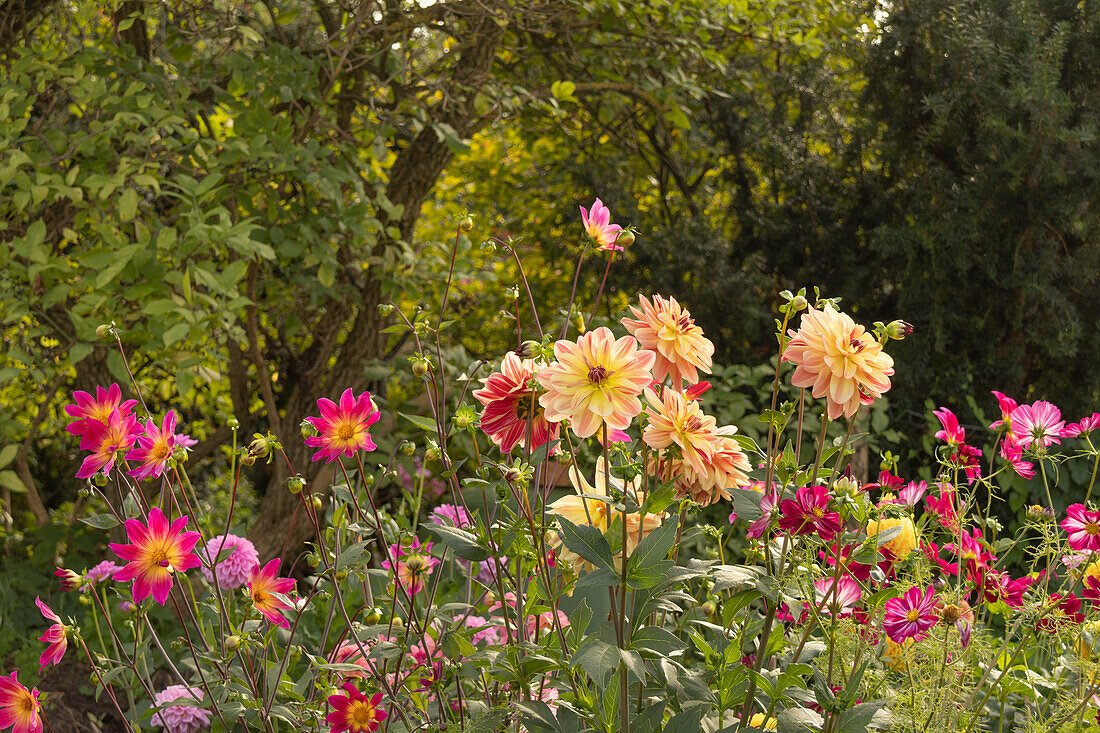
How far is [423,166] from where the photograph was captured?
320 centimetres

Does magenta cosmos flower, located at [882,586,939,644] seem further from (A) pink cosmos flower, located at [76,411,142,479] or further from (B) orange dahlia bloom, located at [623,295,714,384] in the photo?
(A) pink cosmos flower, located at [76,411,142,479]

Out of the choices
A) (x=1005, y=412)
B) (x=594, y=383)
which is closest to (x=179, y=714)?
(x=594, y=383)

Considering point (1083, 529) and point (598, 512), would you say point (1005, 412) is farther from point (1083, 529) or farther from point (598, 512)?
point (598, 512)

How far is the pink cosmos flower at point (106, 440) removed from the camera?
103cm

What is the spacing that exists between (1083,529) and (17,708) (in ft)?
4.54

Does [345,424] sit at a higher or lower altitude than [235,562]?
higher

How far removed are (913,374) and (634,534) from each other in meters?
2.51

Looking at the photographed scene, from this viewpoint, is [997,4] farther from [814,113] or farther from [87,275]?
[87,275]

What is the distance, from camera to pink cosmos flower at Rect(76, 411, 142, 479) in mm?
1030

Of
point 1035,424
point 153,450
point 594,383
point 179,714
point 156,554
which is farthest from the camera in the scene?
point 179,714

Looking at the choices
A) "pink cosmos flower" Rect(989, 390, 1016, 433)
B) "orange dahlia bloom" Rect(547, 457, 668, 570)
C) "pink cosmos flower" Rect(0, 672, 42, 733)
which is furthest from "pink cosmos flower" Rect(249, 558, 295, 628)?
"pink cosmos flower" Rect(989, 390, 1016, 433)

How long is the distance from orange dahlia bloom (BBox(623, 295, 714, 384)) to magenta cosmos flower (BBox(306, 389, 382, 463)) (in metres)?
0.34

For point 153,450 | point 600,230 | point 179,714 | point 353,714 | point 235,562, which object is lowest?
point 179,714

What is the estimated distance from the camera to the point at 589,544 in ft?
2.88
